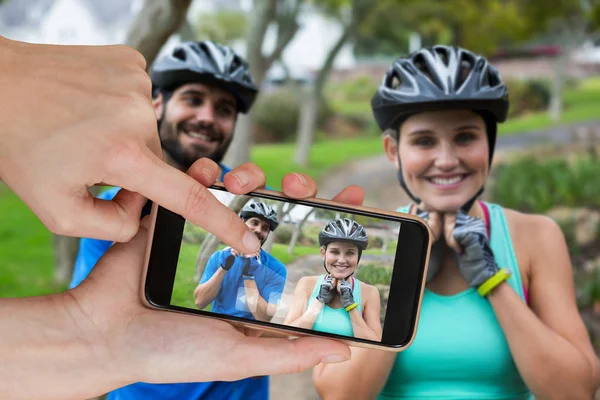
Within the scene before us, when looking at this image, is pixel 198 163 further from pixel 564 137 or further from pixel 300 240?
pixel 564 137

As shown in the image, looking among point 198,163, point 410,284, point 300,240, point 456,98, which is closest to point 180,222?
point 198,163

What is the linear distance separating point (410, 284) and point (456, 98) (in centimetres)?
53

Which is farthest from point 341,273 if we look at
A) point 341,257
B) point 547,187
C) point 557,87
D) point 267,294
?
point 557,87

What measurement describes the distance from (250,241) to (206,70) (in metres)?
0.95

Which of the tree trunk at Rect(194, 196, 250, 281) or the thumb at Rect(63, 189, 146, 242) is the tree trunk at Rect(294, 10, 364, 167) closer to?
the tree trunk at Rect(194, 196, 250, 281)

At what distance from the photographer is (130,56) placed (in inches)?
40.1

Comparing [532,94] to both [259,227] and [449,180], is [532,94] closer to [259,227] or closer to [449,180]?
[449,180]

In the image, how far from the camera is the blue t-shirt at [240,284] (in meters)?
1.22

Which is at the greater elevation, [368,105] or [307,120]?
[307,120]

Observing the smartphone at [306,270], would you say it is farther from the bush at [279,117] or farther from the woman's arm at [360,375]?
the bush at [279,117]

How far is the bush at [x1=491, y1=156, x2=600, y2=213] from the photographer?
18.3 ft

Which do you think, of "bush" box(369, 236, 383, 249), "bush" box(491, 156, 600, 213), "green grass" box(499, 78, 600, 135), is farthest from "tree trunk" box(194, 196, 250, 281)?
"green grass" box(499, 78, 600, 135)

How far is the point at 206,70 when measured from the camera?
1941 mm

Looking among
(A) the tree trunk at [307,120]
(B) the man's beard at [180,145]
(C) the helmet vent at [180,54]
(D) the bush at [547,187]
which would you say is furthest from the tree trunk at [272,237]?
(A) the tree trunk at [307,120]
